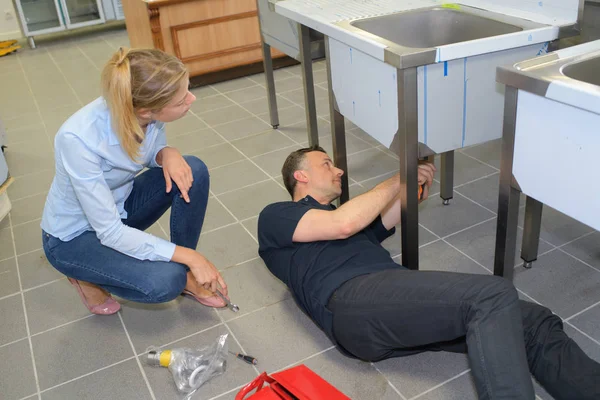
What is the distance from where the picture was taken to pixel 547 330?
1494 millimetres

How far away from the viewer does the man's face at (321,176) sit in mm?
1809

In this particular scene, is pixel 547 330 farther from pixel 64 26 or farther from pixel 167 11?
pixel 64 26

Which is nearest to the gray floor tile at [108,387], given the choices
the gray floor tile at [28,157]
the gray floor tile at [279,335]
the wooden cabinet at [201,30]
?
the gray floor tile at [279,335]

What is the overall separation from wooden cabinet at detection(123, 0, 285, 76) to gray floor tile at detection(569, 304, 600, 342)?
2.94 metres

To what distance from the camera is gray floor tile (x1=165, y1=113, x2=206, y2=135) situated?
3420mm

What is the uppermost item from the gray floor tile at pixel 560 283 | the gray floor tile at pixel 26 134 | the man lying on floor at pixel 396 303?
the man lying on floor at pixel 396 303

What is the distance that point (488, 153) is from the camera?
279cm

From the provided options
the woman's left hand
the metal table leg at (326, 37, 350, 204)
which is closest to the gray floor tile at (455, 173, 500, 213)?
the metal table leg at (326, 37, 350, 204)

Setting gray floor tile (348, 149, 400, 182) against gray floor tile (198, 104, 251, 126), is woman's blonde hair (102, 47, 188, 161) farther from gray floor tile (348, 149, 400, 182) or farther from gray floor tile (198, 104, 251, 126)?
gray floor tile (198, 104, 251, 126)

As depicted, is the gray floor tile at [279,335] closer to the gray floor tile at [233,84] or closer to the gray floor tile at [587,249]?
the gray floor tile at [587,249]

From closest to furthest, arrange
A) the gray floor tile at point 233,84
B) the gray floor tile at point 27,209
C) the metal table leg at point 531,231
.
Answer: the metal table leg at point 531,231 < the gray floor tile at point 27,209 < the gray floor tile at point 233,84

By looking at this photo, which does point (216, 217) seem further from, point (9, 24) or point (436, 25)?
point (9, 24)

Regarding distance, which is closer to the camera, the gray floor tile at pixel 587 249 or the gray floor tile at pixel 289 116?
the gray floor tile at pixel 587 249

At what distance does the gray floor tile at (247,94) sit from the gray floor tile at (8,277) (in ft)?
6.10
